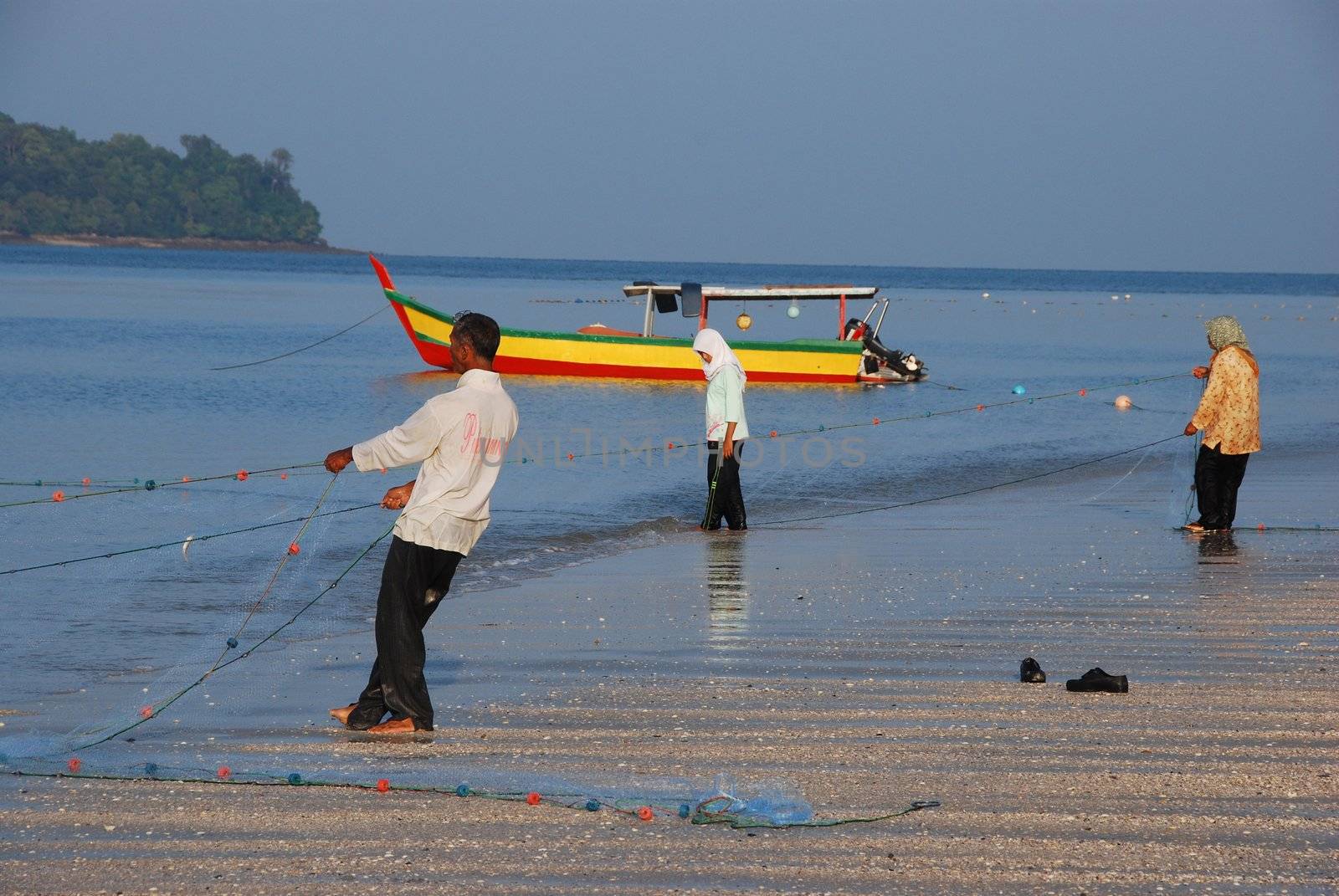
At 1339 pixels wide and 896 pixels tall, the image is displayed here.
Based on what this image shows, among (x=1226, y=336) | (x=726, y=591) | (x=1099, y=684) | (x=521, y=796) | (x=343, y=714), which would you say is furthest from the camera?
(x=1226, y=336)

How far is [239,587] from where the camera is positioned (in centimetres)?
944

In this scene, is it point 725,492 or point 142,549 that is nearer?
point 142,549

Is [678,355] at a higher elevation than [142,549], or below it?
higher

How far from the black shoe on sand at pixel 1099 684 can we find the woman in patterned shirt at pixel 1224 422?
4.53 meters

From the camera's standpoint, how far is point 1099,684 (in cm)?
604

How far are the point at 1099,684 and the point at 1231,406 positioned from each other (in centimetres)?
493

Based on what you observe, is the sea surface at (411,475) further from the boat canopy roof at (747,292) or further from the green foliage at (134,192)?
the green foliage at (134,192)

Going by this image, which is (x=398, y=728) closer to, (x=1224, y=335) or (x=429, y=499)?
(x=429, y=499)

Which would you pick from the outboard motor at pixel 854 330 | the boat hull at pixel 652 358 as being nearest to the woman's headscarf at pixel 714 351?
the boat hull at pixel 652 358

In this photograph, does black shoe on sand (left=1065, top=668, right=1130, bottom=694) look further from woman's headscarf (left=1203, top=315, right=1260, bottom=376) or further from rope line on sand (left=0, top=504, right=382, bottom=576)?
woman's headscarf (left=1203, top=315, right=1260, bottom=376)

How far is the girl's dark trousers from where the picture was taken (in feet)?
37.6

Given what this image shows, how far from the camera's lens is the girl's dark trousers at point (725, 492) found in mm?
11461

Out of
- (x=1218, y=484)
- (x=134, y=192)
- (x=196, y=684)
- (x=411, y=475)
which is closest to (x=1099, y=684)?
(x=196, y=684)

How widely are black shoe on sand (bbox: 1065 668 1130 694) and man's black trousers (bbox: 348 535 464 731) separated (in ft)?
8.50
